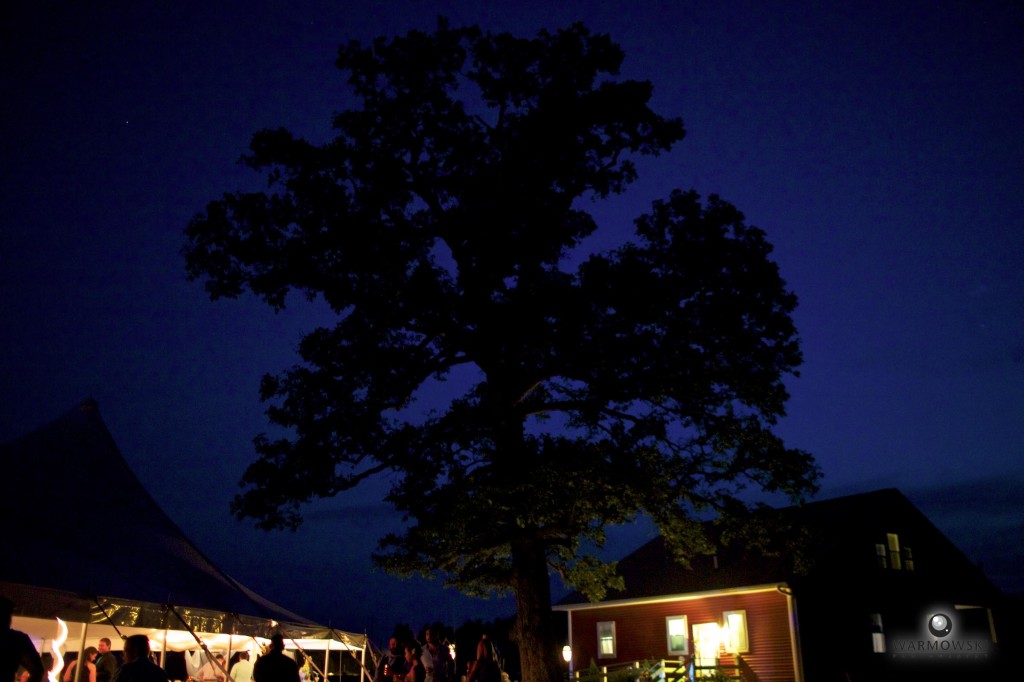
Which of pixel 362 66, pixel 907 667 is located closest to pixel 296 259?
pixel 362 66

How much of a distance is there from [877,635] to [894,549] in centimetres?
325

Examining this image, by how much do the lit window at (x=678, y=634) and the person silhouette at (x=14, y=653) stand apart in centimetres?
2120

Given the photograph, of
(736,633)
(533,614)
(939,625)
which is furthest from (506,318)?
(939,625)

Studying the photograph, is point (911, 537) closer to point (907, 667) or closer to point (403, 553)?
point (907, 667)

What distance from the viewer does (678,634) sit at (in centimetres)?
2486

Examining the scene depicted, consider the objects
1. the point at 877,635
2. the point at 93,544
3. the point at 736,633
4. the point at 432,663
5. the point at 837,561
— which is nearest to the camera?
the point at 93,544

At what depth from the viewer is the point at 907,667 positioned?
23938 millimetres

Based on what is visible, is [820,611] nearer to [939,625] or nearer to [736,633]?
[736,633]

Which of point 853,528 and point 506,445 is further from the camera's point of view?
point 853,528

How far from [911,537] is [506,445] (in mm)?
18430

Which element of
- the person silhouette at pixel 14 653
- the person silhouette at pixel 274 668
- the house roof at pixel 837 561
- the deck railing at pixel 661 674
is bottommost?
the deck railing at pixel 661 674

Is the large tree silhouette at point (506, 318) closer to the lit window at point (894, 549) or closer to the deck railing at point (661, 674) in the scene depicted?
the deck railing at point (661, 674)

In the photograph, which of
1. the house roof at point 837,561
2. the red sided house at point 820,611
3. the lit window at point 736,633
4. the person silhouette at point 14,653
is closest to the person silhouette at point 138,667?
the person silhouette at point 14,653

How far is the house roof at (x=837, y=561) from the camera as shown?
23.2m
